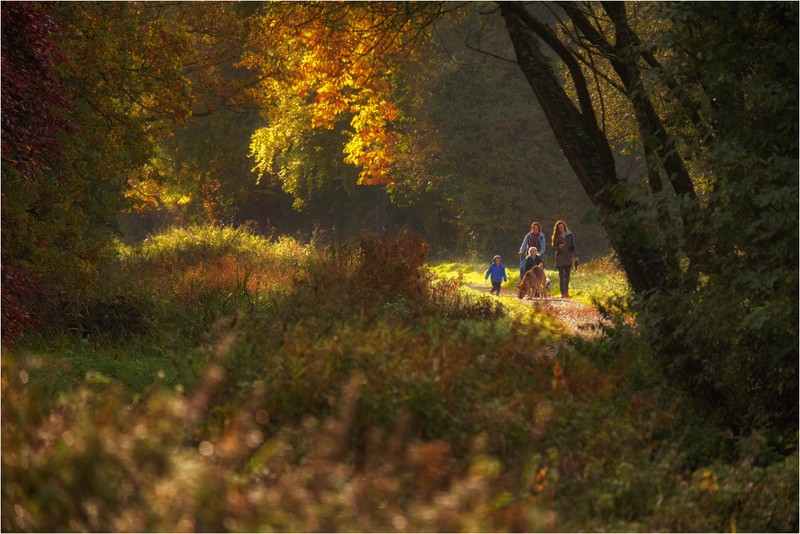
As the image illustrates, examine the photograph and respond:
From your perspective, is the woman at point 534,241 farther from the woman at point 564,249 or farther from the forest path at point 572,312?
the forest path at point 572,312

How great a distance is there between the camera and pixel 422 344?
7836 mm

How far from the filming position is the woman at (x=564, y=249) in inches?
873

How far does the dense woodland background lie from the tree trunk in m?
0.03

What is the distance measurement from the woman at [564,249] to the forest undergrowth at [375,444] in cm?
1174

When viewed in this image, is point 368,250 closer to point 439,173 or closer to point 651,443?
point 651,443

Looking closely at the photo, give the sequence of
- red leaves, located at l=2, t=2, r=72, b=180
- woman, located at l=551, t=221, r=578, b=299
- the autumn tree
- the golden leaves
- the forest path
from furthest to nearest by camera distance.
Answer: woman, located at l=551, t=221, r=578, b=299, the forest path, the golden leaves, red leaves, located at l=2, t=2, r=72, b=180, the autumn tree

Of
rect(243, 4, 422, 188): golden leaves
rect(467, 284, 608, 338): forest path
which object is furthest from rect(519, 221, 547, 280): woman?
rect(243, 4, 422, 188): golden leaves

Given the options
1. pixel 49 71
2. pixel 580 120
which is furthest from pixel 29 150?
pixel 580 120

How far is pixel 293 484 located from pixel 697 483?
2973 mm

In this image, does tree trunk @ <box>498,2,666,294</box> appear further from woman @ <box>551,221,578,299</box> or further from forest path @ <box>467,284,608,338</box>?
woman @ <box>551,221,578,299</box>

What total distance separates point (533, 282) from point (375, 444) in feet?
53.5

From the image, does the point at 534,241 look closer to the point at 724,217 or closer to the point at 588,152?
the point at 588,152

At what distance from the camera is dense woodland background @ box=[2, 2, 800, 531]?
207 inches

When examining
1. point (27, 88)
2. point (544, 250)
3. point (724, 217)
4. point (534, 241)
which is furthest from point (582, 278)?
point (27, 88)
